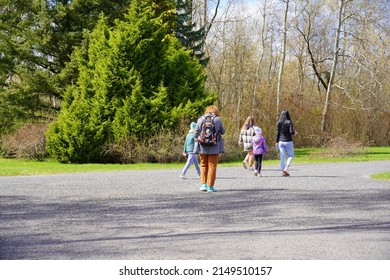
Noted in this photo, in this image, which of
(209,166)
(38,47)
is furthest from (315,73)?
(209,166)

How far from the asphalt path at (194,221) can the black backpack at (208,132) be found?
1210mm

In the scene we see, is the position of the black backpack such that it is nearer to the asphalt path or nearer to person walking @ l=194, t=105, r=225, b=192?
person walking @ l=194, t=105, r=225, b=192

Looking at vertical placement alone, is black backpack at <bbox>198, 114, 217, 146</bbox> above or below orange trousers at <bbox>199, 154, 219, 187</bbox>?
above

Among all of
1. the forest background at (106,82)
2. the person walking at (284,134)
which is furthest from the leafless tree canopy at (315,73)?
the person walking at (284,134)

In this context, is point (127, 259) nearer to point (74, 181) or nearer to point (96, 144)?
point (74, 181)

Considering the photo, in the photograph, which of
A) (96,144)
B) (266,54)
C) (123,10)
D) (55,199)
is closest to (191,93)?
(96,144)

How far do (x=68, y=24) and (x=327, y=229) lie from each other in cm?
2981

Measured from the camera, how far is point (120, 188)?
1504 cm

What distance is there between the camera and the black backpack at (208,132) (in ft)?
43.4

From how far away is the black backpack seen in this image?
13234 millimetres

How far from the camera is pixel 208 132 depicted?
43.8 ft

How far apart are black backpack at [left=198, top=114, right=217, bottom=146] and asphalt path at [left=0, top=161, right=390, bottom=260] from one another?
1210 mm

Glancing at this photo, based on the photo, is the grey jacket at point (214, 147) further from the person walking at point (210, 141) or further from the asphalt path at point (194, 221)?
the asphalt path at point (194, 221)

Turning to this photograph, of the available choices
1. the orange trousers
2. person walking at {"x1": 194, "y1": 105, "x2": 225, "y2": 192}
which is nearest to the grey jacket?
person walking at {"x1": 194, "y1": 105, "x2": 225, "y2": 192}
